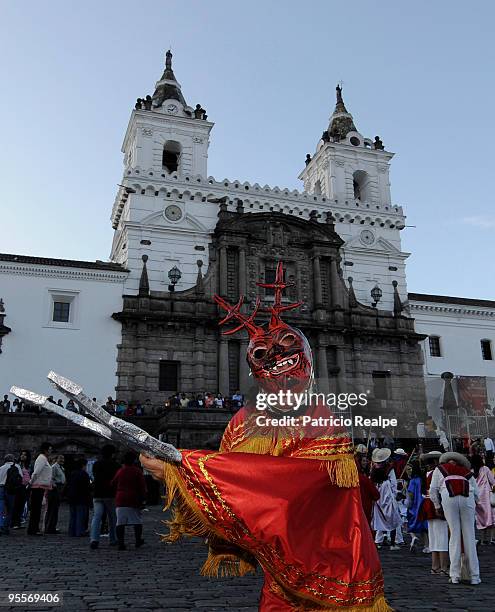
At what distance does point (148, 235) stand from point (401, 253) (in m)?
15.7

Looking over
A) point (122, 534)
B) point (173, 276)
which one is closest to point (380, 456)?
point (122, 534)

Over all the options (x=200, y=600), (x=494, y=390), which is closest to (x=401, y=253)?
(x=494, y=390)

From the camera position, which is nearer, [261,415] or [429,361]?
[261,415]

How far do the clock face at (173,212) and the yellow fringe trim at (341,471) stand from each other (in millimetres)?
29167

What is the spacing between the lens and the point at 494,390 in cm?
2992

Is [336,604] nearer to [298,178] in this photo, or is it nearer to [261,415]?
[261,415]

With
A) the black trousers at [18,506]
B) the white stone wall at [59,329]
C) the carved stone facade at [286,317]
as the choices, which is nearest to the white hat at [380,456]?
the black trousers at [18,506]

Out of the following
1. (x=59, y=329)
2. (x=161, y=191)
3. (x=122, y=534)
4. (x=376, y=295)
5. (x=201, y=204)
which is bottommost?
(x=122, y=534)

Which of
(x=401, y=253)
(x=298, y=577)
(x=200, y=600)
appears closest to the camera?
(x=298, y=577)

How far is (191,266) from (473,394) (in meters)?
16.0

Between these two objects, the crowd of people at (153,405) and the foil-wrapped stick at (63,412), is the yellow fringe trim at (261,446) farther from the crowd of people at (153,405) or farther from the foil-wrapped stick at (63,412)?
the crowd of people at (153,405)

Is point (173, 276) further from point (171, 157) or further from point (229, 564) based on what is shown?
point (229, 564)

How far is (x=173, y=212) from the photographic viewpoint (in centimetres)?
3195

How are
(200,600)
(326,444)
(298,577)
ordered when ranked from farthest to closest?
(200,600)
(326,444)
(298,577)
